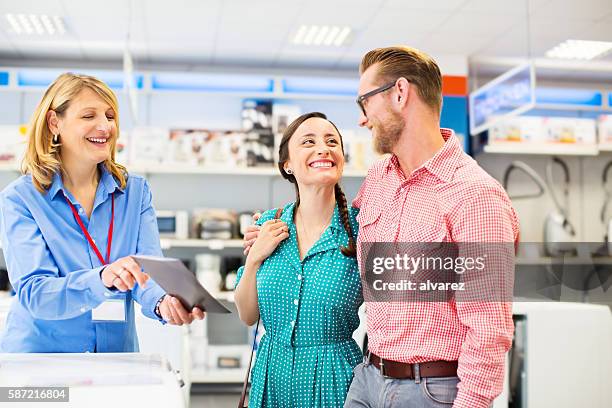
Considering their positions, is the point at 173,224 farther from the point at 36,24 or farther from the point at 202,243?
the point at 36,24

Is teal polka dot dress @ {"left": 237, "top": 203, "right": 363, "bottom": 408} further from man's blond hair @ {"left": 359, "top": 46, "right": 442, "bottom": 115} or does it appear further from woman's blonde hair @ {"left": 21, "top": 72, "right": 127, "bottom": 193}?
woman's blonde hair @ {"left": 21, "top": 72, "right": 127, "bottom": 193}

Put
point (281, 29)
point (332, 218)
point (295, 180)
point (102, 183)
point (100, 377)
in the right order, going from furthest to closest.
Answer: point (281, 29)
point (295, 180)
point (332, 218)
point (102, 183)
point (100, 377)

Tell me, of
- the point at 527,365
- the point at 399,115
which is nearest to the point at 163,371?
the point at 399,115

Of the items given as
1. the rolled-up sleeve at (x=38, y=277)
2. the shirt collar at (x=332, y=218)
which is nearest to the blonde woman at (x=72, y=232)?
the rolled-up sleeve at (x=38, y=277)

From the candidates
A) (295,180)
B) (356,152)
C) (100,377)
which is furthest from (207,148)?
(100,377)


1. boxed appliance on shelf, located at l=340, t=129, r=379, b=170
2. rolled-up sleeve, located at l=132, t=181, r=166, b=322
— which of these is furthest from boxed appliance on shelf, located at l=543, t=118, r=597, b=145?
rolled-up sleeve, located at l=132, t=181, r=166, b=322

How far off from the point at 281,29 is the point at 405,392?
186 inches

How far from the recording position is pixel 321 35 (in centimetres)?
604

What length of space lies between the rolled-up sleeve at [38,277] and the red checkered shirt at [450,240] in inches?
28.3

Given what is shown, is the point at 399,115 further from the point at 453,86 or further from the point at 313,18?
the point at 453,86

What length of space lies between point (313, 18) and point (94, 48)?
2.21m

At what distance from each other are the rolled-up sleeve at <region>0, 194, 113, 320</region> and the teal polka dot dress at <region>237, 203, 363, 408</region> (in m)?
0.53

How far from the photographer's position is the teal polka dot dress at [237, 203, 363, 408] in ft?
6.28

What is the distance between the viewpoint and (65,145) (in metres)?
1.93
